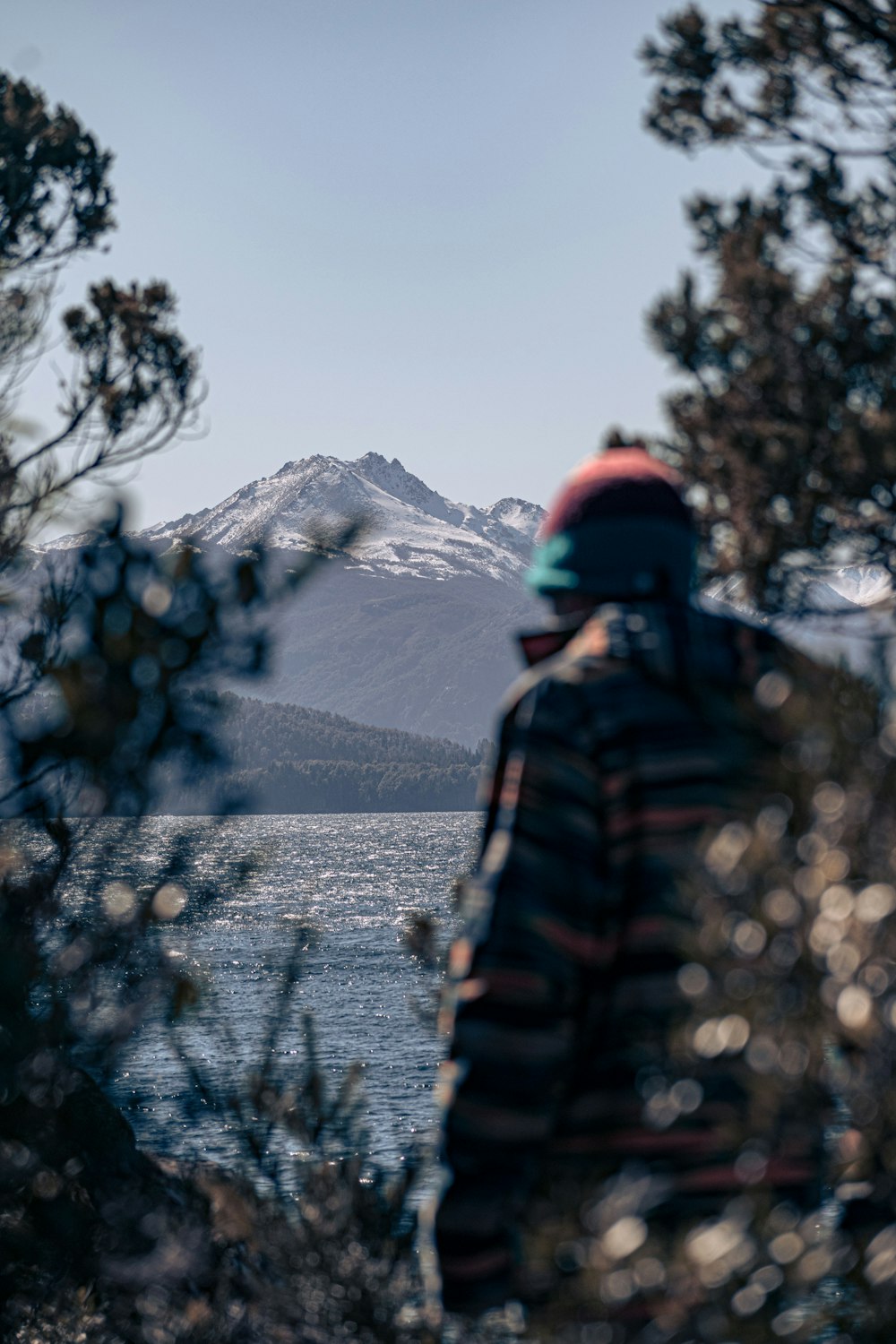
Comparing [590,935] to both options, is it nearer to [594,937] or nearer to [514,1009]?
[594,937]

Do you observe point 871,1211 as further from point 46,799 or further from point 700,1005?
point 46,799

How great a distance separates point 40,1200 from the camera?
6434 mm

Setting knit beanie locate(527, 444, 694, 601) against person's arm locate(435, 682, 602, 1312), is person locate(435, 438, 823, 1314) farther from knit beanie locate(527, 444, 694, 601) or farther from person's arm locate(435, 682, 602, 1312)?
knit beanie locate(527, 444, 694, 601)

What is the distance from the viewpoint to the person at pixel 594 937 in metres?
1.57

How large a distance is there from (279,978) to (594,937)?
597 cm

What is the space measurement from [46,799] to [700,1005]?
17.3 ft

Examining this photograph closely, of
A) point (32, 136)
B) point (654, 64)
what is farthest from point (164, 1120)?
point (654, 64)

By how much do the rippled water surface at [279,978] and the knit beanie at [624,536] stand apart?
326 cm

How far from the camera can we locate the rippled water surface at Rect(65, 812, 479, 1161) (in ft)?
21.4

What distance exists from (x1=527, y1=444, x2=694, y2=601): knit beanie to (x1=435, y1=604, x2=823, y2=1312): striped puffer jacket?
0.57ft

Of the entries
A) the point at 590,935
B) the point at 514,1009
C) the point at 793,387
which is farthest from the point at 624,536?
the point at 793,387

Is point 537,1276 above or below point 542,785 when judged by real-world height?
below

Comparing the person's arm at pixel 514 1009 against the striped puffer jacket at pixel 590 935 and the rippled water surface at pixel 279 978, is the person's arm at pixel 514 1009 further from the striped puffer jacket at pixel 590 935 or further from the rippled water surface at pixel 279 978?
the rippled water surface at pixel 279 978

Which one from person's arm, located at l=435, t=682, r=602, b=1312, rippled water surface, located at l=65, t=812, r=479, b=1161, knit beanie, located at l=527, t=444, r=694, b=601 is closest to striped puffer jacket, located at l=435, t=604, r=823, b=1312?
person's arm, located at l=435, t=682, r=602, b=1312
